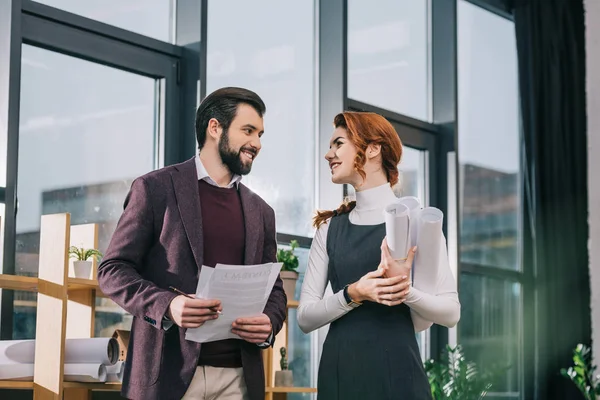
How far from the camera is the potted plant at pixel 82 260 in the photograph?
3.00 m

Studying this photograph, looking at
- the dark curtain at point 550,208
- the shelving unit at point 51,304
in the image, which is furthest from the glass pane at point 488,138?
the shelving unit at point 51,304

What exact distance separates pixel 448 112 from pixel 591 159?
1412 millimetres

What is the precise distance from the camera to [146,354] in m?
2.26

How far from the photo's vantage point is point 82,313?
3.15 m

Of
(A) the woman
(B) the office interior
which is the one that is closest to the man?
(A) the woman

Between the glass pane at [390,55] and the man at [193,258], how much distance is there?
2527 mm

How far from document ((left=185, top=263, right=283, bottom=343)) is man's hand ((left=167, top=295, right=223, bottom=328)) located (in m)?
0.03

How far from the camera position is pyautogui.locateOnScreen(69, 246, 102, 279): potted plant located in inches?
118

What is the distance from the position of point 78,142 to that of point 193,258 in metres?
1.45

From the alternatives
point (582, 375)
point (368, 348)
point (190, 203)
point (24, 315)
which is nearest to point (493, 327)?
point (582, 375)

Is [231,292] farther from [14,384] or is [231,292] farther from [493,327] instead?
[493,327]

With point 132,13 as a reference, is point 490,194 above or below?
below

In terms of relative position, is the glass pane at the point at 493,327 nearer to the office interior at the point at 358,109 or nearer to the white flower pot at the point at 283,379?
the office interior at the point at 358,109

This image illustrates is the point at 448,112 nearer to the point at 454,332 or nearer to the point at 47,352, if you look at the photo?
the point at 454,332
